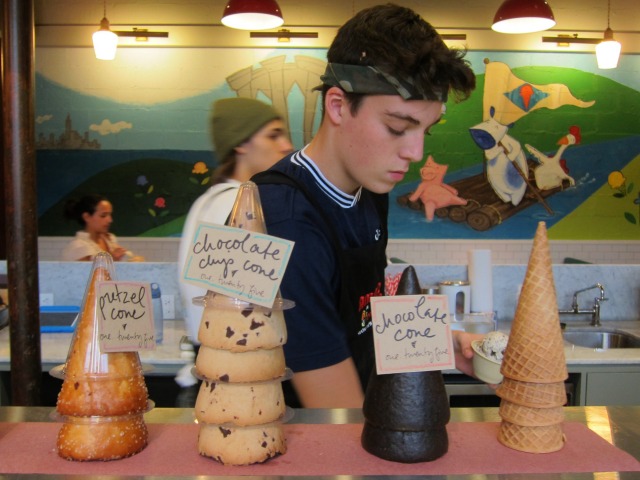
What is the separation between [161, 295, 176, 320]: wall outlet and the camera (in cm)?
457

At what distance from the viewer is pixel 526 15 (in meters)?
4.80

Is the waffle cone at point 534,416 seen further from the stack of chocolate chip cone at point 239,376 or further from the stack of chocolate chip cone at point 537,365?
the stack of chocolate chip cone at point 239,376

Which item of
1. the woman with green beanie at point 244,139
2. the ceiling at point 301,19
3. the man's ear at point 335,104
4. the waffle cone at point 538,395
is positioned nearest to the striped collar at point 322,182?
the man's ear at point 335,104

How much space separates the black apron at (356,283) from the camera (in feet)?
4.99

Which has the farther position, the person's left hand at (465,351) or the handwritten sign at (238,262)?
the person's left hand at (465,351)

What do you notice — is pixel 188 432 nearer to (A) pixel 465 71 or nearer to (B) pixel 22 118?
(B) pixel 22 118

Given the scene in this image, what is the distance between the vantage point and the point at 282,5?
6891 mm

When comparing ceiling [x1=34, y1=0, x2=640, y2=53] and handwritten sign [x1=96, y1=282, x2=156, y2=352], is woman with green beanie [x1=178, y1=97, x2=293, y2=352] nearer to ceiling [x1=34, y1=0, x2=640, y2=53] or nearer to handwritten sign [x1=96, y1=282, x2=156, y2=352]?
handwritten sign [x1=96, y1=282, x2=156, y2=352]

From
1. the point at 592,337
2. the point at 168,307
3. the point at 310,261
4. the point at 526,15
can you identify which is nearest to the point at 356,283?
the point at 310,261

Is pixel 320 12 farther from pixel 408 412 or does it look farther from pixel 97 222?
pixel 408 412

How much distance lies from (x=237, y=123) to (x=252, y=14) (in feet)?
7.07

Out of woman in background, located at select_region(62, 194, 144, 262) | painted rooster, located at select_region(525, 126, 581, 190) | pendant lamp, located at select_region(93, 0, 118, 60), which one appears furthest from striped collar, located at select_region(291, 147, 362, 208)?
painted rooster, located at select_region(525, 126, 581, 190)

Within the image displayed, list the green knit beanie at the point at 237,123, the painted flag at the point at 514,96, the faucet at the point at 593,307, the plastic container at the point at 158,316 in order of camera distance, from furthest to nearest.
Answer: the painted flag at the point at 514,96 < the faucet at the point at 593,307 < the plastic container at the point at 158,316 < the green knit beanie at the point at 237,123

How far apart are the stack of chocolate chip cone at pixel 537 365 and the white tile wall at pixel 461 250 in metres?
5.86
